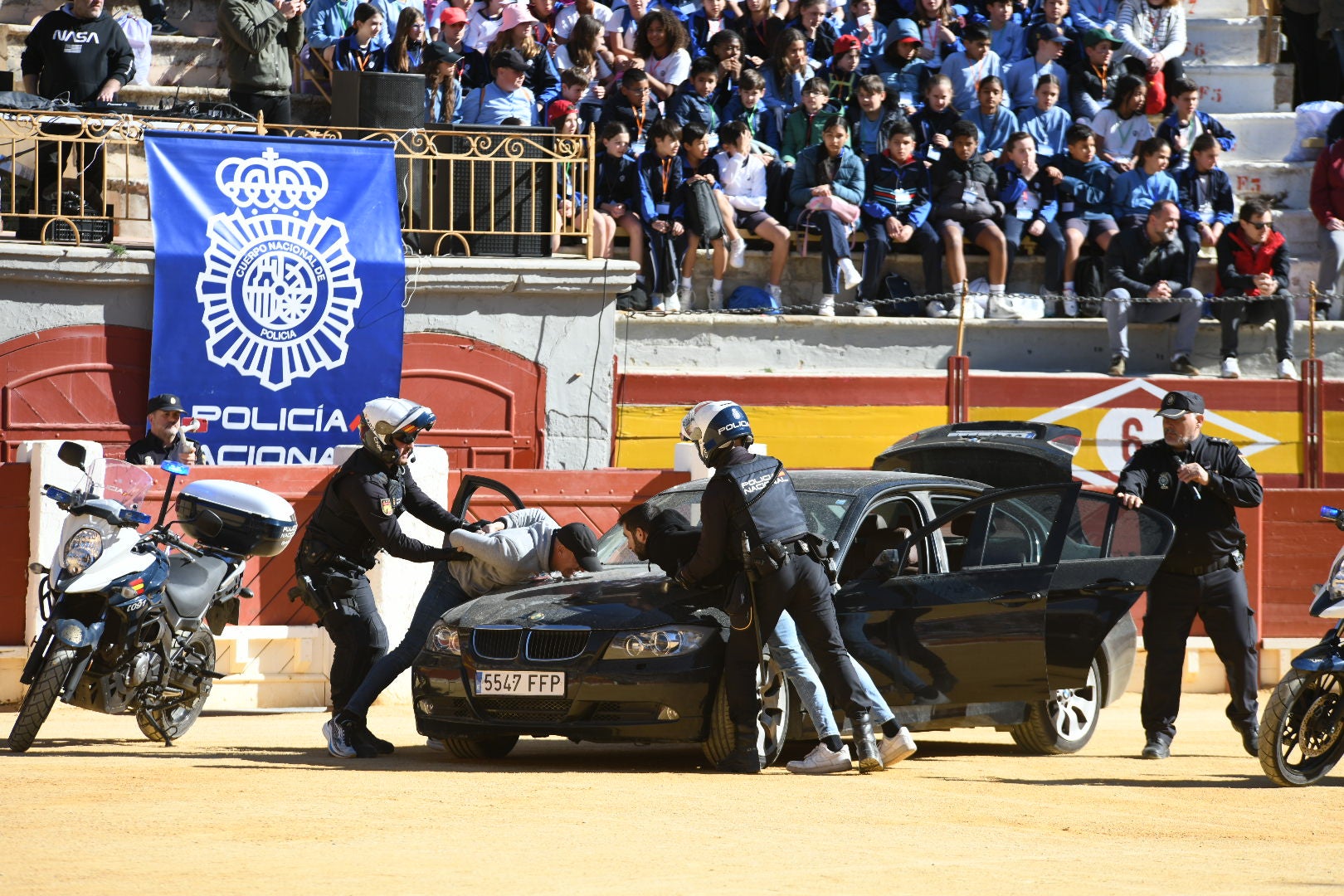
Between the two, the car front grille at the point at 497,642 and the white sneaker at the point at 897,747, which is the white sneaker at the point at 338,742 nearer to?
the car front grille at the point at 497,642

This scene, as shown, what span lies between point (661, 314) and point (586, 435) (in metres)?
1.74


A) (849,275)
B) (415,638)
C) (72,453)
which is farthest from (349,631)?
(849,275)

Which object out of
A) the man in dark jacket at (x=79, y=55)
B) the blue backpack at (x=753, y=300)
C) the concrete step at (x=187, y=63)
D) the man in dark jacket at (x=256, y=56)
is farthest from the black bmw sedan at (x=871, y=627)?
the concrete step at (x=187, y=63)

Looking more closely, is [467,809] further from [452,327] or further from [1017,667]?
[452,327]

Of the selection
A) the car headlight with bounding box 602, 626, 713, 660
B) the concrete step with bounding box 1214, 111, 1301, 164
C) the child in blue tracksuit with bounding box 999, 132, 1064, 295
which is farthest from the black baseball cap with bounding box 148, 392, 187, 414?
the concrete step with bounding box 1214, 111, 1301, 164

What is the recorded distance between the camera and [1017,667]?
9.73 metres

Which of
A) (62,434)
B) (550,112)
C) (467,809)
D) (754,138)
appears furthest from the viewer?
(754,138)

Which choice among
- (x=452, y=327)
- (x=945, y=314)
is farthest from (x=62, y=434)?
(x=945, y=314)

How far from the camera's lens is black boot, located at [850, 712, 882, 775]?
9.14 m

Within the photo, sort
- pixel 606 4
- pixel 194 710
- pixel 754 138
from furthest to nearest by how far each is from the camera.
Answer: pixel 606 4 < pixel 754 138 < pixel 194 710

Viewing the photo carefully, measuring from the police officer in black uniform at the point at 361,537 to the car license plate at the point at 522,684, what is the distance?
789 mm

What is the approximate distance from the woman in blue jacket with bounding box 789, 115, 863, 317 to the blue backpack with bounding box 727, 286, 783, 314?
422 millimetres

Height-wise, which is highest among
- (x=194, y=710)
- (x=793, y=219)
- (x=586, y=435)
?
(x=793, y=219)

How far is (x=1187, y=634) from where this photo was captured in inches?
416
